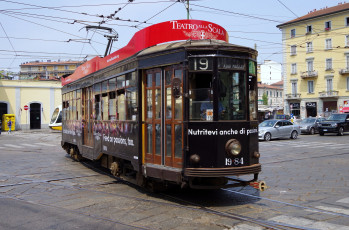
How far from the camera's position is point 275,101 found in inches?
3317

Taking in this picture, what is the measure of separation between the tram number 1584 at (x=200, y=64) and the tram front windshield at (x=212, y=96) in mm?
105

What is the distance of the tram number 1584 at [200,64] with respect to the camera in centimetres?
636

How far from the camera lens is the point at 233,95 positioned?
6.47 meters

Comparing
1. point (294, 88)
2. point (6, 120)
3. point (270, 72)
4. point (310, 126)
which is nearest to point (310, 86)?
point (294, 88)

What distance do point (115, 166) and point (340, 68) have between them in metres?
46.2

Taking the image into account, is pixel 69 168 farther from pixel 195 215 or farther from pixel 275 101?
pixel 275 101

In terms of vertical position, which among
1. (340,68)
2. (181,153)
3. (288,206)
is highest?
(340,68)

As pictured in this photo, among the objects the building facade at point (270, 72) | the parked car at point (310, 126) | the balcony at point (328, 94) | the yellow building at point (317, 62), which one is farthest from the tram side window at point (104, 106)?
the building facade at point (270, 72)

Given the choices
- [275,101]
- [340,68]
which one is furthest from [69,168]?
[275,101]

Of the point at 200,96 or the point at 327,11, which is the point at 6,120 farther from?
the point at 327,11

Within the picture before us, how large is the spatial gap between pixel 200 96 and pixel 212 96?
21cm

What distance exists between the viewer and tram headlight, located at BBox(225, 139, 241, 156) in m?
6.31

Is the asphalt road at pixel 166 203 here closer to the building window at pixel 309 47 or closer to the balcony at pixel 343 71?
the balcony at pixel 343 71

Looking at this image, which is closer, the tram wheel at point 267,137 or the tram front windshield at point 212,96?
the tram front windshield at point 212,96
